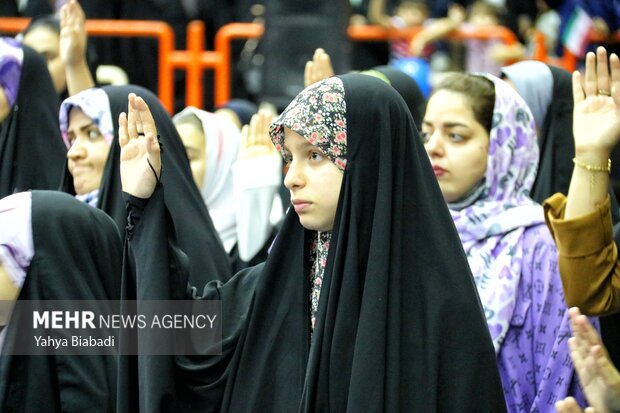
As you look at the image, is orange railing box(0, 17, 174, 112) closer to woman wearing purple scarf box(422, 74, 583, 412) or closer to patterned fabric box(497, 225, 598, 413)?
woman wearing purple scarf box(422, 74, 583, 412)

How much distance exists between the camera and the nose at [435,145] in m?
4.36

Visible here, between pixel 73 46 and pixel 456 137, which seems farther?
pixel 73 46

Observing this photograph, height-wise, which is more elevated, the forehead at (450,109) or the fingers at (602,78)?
the fingers at (602,78)

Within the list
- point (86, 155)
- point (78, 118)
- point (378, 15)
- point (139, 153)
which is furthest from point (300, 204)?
point (378, 15)

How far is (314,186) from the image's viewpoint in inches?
132

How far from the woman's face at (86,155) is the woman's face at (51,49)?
170cm

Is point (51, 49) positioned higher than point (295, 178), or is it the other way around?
point (295, 178)

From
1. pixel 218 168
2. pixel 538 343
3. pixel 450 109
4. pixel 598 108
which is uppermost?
pixel 598 108

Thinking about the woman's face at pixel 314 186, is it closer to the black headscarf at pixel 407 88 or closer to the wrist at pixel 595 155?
the wrist at pixel 595 155

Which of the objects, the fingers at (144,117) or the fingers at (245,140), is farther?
the fingers at (245,140)

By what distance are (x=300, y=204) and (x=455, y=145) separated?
1189 millimetres

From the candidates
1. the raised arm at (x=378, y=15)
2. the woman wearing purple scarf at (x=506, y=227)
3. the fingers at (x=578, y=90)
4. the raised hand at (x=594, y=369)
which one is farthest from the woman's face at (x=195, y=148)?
the raised arm at (x=378, y=15)

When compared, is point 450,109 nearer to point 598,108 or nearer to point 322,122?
point 598,108

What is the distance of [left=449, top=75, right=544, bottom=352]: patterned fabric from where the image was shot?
4.12 metres
